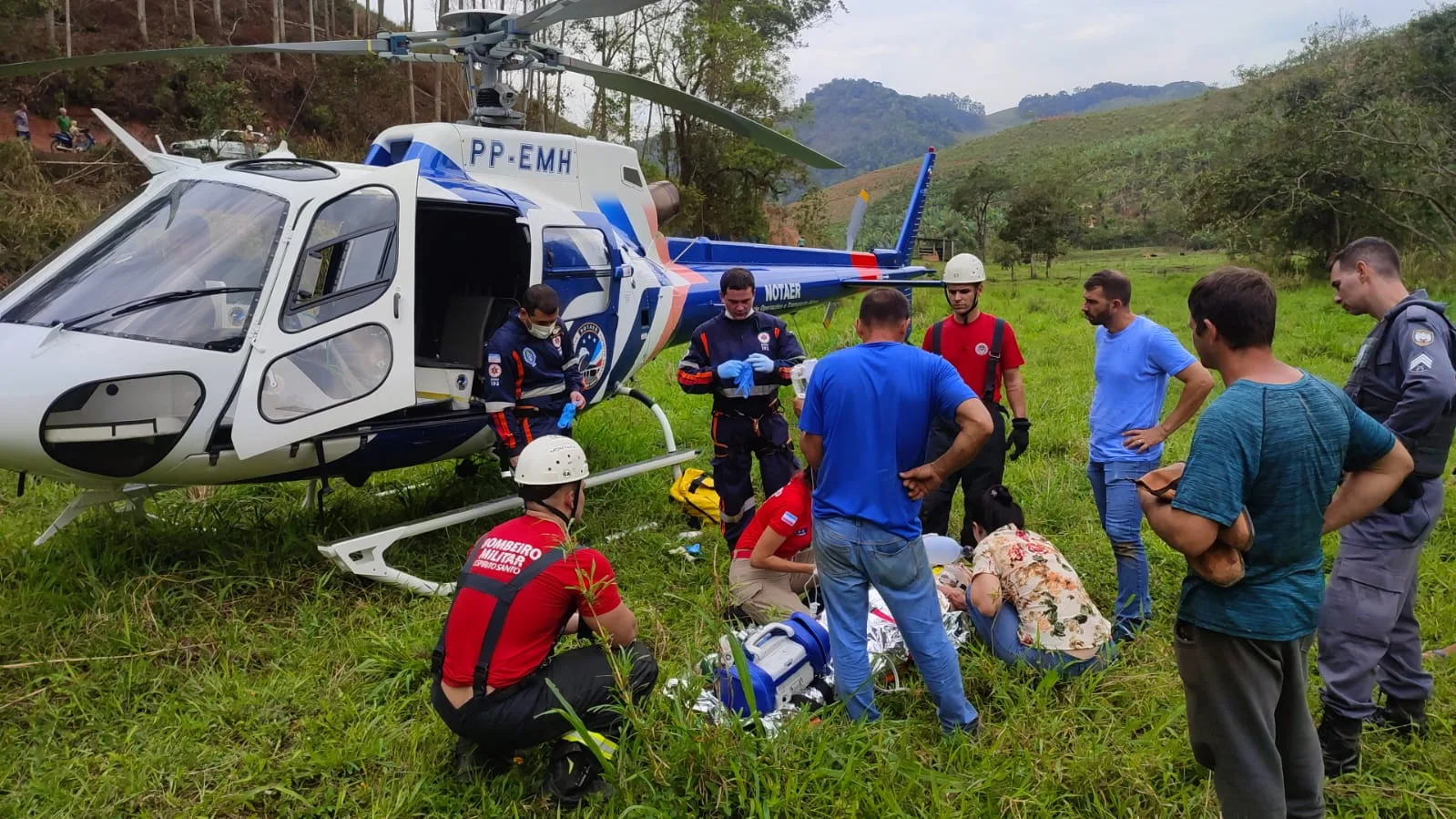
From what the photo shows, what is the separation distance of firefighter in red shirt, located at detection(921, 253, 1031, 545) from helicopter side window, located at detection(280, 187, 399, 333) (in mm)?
2877

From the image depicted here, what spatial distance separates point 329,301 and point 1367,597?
437 cm

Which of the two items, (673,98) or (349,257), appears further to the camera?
(673,98)

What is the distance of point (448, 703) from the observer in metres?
2.54

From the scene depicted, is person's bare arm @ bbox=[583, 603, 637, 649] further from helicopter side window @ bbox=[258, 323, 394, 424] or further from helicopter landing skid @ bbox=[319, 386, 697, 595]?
helicopter side window @ bbox=[258, 323, 394, 424]

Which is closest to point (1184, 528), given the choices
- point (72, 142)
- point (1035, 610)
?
point (1035, 610)

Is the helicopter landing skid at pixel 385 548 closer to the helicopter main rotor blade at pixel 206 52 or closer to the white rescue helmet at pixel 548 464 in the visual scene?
the white rescue helmet at pixel 548 464

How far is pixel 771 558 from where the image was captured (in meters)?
3.42

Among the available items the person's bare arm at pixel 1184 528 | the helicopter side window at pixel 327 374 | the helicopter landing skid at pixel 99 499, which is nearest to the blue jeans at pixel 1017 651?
the person's bare arm at pixel 1184 528

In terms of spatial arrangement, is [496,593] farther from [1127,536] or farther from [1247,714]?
[1127,536]

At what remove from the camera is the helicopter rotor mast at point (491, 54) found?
420cm

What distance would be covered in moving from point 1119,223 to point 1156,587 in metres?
55.8

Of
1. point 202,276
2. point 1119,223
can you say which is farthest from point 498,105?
point 1119,223

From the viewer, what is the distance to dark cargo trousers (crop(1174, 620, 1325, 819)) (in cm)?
192

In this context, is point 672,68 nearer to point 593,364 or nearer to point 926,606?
point 593,364
